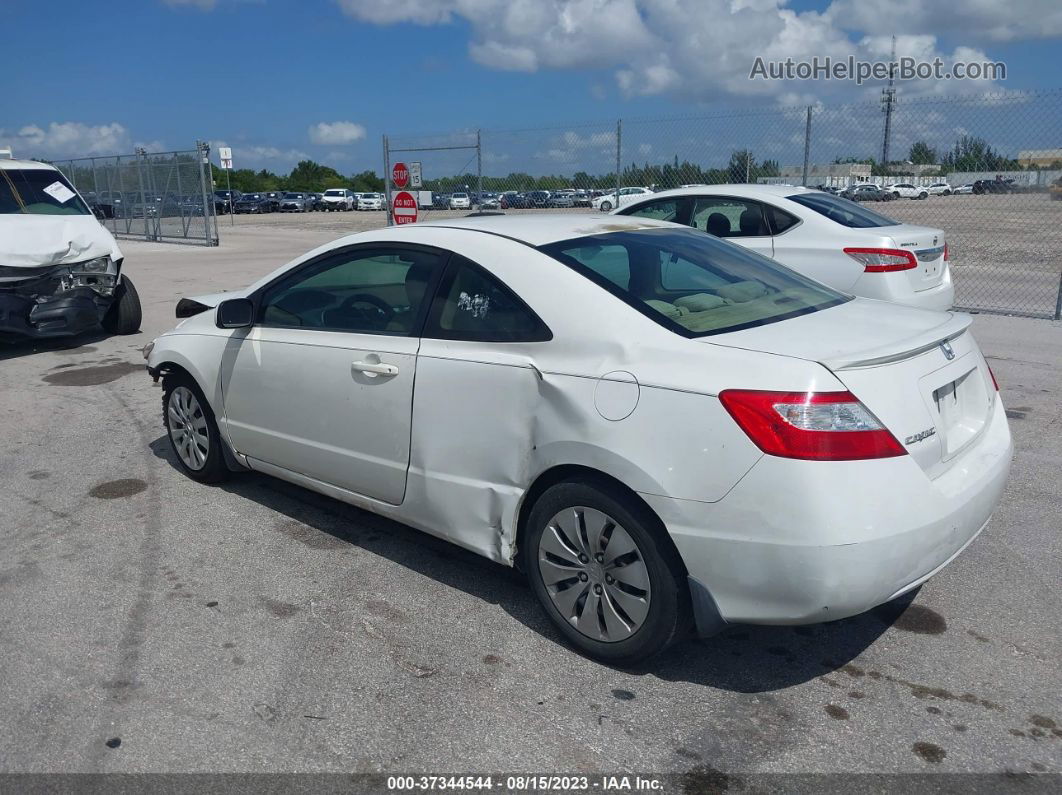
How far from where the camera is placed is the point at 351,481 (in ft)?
14.0

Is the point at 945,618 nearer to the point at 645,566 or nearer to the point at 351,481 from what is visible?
the point at 645,566

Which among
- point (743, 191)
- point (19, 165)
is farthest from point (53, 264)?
point (743, 191)

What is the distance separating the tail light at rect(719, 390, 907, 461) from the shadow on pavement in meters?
0.85

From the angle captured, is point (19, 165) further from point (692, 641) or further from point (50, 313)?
point (692, 641)

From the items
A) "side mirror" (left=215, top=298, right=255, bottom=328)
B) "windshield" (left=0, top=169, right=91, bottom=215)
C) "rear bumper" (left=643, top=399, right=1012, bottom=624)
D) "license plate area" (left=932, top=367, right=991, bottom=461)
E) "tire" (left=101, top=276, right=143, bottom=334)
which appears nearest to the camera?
"rear bumper" (left=643, top=399, right=1012, bottom=624)

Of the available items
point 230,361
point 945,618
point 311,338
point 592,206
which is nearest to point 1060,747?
point 945,618

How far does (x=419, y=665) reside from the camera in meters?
3.45

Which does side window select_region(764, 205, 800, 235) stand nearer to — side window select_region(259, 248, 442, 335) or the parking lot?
the parking lot

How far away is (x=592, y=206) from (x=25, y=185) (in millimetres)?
8917

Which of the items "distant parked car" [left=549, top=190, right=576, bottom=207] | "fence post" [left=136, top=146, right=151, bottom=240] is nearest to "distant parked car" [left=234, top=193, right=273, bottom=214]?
"fence post" [left=136, top=146, right=151, bottom=240]

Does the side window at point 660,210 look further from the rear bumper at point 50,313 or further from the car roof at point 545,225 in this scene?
the rear bumper at point 50,313

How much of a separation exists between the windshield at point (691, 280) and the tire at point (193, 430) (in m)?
2.51

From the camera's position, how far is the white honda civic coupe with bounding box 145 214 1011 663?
2.90 meters

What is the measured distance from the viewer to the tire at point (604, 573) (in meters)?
3.14
